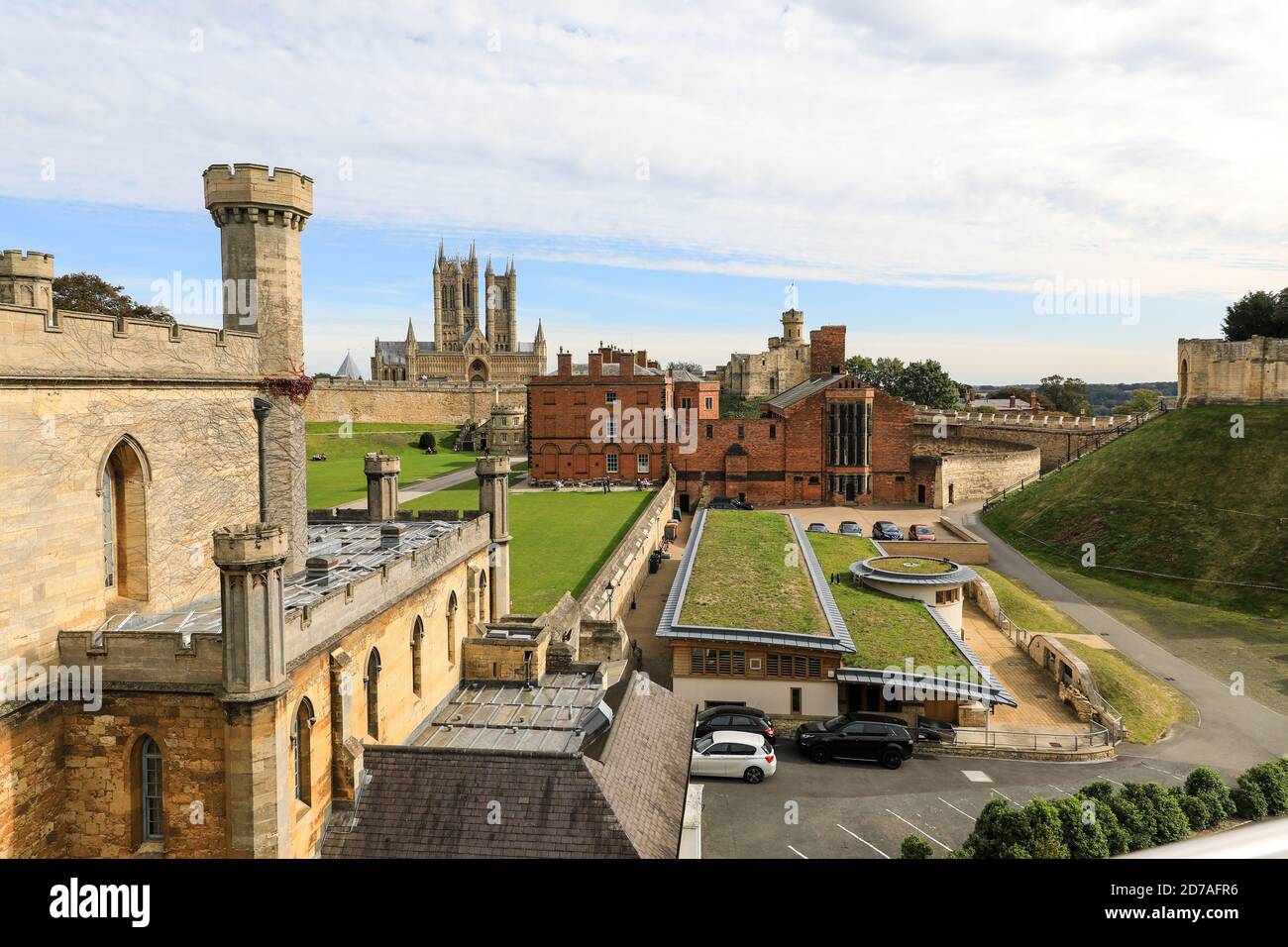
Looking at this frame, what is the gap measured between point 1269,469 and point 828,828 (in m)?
41.0

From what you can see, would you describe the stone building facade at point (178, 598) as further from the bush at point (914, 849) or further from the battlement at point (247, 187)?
the bush at point (914, 849)

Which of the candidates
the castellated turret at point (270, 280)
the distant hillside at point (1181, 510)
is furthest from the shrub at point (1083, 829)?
the distant hillside at point (1181, 510)

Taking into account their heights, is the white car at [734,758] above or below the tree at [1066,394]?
below

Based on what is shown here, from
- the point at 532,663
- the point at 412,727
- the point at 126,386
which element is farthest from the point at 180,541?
the point at 532,663

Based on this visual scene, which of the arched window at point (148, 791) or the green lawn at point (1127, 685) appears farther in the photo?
the green lawn at point (1127, 685)

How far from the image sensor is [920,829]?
58.6ft

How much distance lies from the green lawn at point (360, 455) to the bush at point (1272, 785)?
135ft

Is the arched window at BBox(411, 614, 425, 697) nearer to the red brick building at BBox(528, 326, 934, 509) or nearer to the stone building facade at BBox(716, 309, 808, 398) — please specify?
the red brick building at BBox(528, 326, 934, 509)

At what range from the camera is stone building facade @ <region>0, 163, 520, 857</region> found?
1095 centimetres

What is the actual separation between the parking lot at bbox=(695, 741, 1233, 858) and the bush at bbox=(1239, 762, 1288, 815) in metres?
3.79

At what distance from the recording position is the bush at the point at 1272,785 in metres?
16.4

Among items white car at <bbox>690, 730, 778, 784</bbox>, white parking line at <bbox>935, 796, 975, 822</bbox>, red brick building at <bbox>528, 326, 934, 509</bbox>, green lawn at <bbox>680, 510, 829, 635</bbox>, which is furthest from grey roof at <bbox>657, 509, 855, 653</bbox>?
red brick building at <bbox>528, 326, 934, 509</bbox>
